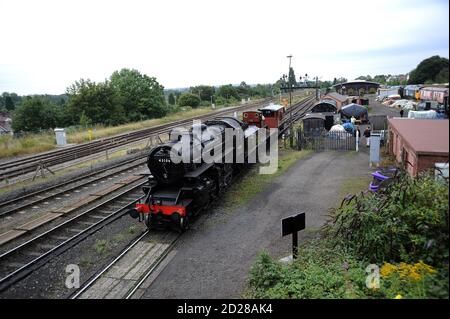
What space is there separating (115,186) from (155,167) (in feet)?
18.0

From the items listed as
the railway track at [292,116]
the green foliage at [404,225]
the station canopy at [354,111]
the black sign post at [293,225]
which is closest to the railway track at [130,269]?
the black sign post at [293,225]

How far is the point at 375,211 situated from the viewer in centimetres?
755

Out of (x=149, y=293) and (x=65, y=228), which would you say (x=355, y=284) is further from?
(x=65, y=228)

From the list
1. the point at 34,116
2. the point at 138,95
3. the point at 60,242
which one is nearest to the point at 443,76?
the point at 60,242

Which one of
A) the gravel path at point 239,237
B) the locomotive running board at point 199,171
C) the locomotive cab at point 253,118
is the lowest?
the gravel path at point 239,237

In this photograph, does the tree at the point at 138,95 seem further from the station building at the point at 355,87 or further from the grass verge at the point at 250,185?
the station building at the point at 355,87

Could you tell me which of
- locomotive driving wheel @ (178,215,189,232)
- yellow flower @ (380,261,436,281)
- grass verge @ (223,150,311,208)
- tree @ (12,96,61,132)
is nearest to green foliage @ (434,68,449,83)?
yellow flower @ (380,261,436,281)

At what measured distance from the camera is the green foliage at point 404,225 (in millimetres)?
5754

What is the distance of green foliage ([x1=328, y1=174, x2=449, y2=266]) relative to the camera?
18.9 feet

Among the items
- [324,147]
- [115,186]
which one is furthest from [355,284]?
[324,147]

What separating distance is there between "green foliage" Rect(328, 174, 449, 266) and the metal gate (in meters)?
15.8

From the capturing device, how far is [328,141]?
23938 millimetres

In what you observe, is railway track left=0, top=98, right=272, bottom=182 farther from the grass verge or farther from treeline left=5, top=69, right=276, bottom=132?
treeline left=5, top=69, right=276, bottom=132

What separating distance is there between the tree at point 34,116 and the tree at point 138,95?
9.38m
